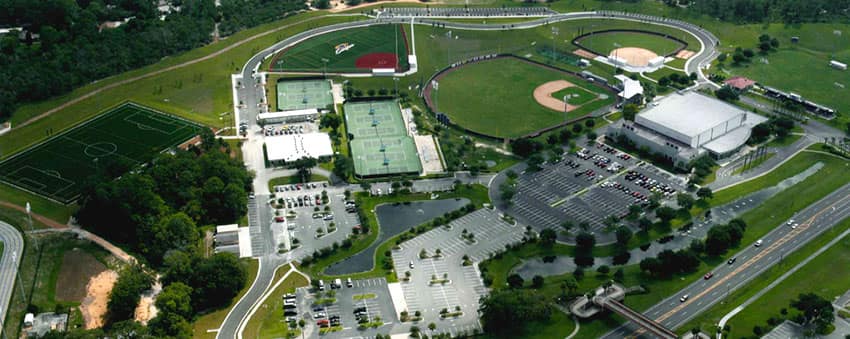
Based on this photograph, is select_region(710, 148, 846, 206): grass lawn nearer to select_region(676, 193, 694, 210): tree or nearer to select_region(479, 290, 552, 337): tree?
select_region(676, 193, 694, 210): tree

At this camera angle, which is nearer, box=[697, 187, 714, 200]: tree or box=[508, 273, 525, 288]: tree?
box=[508, 273, 525, 288]: tree

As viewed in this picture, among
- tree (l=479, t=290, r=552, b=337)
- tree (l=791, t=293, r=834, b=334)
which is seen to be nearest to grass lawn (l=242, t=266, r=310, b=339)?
tree (l=479, t=290, r=552, b=337)

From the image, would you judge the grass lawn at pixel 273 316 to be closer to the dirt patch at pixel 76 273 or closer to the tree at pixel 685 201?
the dirt patch at pixel 76 273

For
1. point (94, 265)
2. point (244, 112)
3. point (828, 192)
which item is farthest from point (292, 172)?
point (828, 192)

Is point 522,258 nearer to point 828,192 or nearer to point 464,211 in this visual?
point 464,211

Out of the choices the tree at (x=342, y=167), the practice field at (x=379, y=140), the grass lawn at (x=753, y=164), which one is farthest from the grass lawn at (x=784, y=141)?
the tree at (x=342, y=167)
